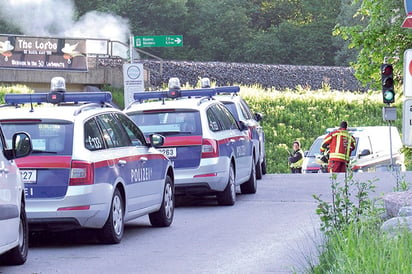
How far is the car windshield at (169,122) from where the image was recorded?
18.7 meters

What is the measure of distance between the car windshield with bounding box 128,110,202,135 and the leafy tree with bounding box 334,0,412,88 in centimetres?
856

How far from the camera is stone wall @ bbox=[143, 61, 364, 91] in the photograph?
2119 inches

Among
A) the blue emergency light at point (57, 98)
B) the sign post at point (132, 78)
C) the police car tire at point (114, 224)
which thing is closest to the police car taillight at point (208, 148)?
the blue emergency light at point (57, 98)

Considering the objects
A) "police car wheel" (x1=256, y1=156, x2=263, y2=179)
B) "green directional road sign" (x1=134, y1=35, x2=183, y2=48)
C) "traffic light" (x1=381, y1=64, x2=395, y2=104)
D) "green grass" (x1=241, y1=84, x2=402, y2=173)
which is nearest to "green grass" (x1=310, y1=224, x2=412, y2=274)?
"traffic light" (x1=381, y1=64, x2=395, y2=104)

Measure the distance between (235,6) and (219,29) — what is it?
2401 mm

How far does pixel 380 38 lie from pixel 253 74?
29.9 meters

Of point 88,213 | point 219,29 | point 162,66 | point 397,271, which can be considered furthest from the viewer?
point 219,29

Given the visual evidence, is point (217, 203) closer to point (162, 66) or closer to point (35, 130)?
point (35, 130)

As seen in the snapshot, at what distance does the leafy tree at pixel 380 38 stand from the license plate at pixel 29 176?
14.1 m

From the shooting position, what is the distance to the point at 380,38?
27234 mm

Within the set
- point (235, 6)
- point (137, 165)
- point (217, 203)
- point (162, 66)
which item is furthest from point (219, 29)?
point (137, 165)

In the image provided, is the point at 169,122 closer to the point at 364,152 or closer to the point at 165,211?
the point at 165,211

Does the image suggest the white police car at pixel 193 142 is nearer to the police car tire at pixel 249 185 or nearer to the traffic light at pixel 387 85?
the police car tire at pixel 249 185

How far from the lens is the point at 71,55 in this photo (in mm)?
47812
